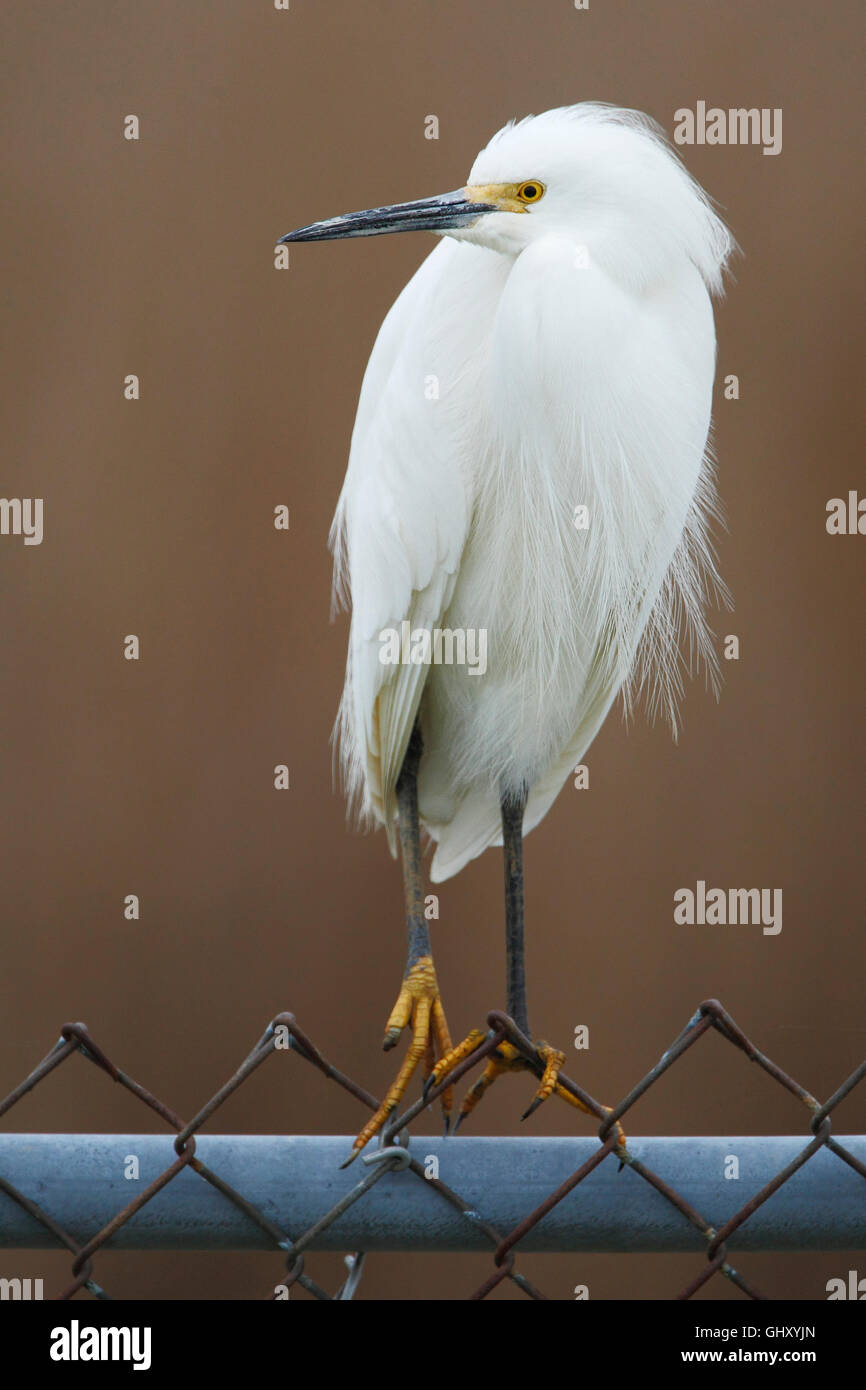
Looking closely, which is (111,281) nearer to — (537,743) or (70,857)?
(70,857)

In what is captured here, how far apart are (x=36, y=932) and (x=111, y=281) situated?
1.02 meters

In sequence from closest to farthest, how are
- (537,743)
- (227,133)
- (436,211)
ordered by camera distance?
(436,211) < (537,743) < (227,133)

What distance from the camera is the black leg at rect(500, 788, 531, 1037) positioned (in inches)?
49.1

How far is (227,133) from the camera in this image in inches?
81.6

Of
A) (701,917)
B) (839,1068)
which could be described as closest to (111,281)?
(701,917)

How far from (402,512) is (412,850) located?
0.32 m

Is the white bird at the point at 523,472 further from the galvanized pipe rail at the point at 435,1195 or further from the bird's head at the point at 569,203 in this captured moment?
the galvanized pipe rail at the point at 435,1195

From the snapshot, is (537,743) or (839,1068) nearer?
(537,743)

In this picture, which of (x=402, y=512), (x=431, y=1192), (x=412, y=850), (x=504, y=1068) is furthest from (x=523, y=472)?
(x=431, y=1192)

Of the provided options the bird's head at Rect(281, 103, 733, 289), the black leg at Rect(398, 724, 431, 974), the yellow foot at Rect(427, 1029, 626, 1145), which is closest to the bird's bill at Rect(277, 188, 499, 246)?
the bird's head at Rect(281, 103, 733, 289)

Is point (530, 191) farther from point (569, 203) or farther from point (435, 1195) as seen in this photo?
point (435, 1195)

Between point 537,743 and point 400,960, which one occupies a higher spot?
point 537,743

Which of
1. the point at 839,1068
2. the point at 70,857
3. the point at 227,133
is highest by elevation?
the point at 227,133

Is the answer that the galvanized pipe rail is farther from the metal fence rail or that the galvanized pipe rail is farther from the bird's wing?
the bird's wing
